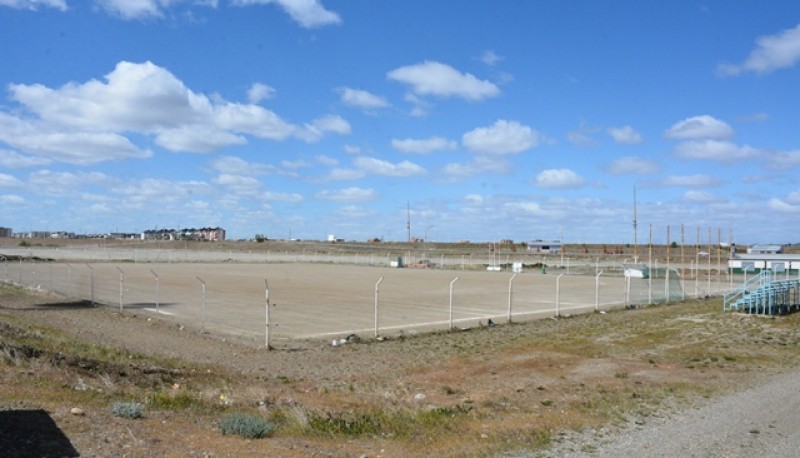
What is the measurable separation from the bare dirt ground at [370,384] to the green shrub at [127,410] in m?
0.11

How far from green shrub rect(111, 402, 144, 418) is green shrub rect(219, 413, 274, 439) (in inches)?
44.1

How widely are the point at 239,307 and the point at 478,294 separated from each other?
1612 centimetres

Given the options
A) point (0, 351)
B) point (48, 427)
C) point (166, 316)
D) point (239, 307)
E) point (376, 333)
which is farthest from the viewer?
point (239, 307)

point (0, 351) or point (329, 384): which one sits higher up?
point (0, 351)

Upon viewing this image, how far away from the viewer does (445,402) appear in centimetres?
1152

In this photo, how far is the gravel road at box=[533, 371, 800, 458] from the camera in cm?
803

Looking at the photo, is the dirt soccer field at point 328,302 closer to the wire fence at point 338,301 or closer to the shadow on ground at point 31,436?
the wire fence at point 338,301

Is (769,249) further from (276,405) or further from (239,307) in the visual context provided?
(276,405)

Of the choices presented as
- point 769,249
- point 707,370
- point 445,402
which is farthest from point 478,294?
point 769,249

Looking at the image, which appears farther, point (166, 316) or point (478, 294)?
point (478, 294)

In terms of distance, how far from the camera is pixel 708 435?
348 inches

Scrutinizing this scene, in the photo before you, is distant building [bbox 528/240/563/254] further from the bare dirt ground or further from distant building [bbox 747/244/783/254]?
the bare dirt ground

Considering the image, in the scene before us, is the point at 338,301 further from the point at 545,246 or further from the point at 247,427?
the point at 545,246

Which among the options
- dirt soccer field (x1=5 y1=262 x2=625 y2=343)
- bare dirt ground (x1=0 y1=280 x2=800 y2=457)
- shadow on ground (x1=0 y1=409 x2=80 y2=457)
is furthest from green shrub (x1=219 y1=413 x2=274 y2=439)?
dirt soccer field (x1=5 y1=262 x2=625 y2=343)
